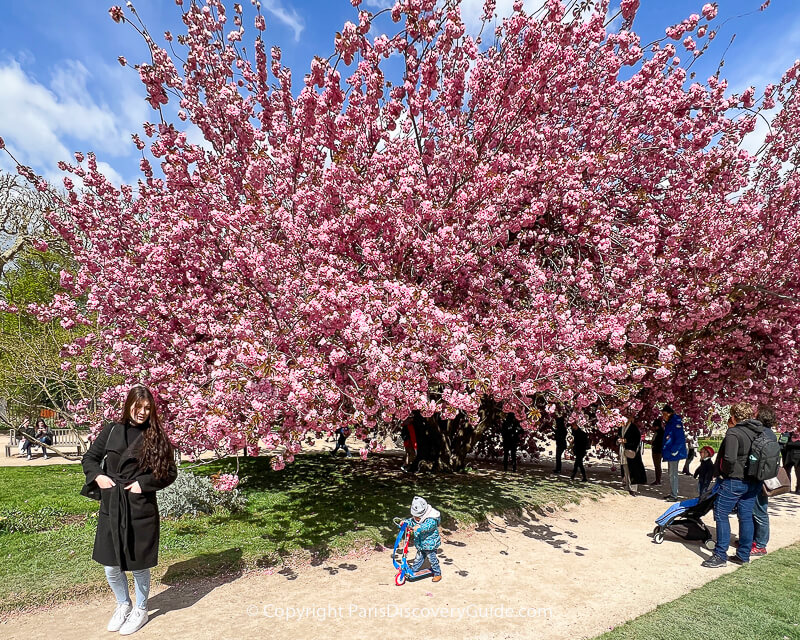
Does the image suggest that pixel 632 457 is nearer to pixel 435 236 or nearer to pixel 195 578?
pixel 435 236

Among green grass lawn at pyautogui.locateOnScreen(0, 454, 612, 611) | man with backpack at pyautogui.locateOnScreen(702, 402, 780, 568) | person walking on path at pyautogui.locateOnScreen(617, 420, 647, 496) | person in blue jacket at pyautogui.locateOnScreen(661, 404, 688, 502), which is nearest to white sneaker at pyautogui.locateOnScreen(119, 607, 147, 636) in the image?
green grass lawn at pyautogui.locateOnScreen(0, 454, 612, 611)

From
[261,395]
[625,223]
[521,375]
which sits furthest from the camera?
[625,223]

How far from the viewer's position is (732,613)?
4.40 meters

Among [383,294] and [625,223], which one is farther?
[625,223]

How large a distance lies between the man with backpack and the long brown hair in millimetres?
5908

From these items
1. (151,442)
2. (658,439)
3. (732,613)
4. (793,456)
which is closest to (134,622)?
(151,442)

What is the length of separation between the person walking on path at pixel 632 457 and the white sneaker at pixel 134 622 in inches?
360

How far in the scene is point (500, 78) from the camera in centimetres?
764

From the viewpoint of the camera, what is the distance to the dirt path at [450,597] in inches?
169

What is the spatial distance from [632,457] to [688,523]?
3.53 meters

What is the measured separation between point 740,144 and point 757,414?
19.4 ft

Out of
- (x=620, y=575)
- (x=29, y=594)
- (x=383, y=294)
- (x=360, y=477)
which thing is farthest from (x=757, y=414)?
(x=29, y=594)

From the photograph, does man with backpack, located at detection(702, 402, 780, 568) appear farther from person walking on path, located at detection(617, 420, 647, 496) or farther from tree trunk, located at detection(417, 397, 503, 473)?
tree trunk, located at detection(417, 397, 503, 473)

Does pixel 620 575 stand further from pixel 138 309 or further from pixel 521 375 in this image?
pixel 138 309
